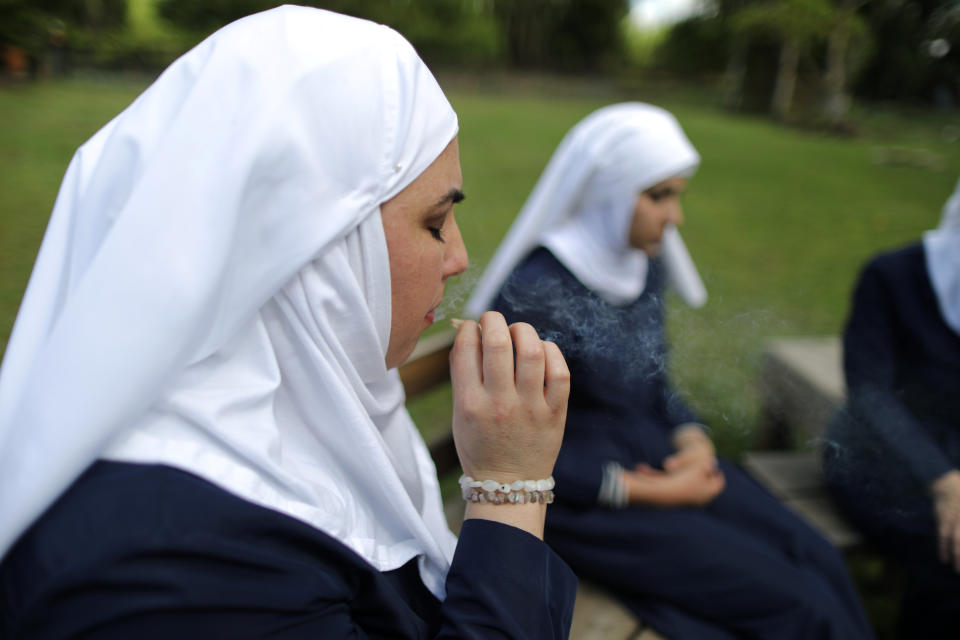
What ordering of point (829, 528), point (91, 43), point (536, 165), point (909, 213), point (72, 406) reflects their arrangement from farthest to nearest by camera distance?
point (536, 165)
point (909, 213)
point (91, 43)
point (829, 528)
point (72, 406)

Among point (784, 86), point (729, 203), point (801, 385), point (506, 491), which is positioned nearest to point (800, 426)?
point (801, 385)

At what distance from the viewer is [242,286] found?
110cm

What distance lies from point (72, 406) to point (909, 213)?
13.2 metres

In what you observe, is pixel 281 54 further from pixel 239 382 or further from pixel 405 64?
pixel 239 382

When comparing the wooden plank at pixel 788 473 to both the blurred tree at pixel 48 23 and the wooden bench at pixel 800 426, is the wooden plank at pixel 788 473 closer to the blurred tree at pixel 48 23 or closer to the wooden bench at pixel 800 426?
the wooden bench at pixel 800 426

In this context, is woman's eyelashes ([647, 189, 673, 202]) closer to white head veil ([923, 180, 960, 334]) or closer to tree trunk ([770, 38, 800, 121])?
white head veil ([923, 180, 960, 334])

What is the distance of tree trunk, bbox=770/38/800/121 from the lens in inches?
753

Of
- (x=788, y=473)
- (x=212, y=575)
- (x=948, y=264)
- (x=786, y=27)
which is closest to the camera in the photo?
(x=212, y=575)

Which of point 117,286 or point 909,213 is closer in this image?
point 117,286

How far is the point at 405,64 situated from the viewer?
126cm

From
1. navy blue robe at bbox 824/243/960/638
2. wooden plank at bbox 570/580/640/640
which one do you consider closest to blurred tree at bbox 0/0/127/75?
wooden plank at bbox 570/580/640/640

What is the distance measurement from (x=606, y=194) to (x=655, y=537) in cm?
167

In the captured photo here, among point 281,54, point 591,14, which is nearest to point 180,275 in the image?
point 281,54

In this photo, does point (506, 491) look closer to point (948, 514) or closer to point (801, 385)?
point (948, 514)
